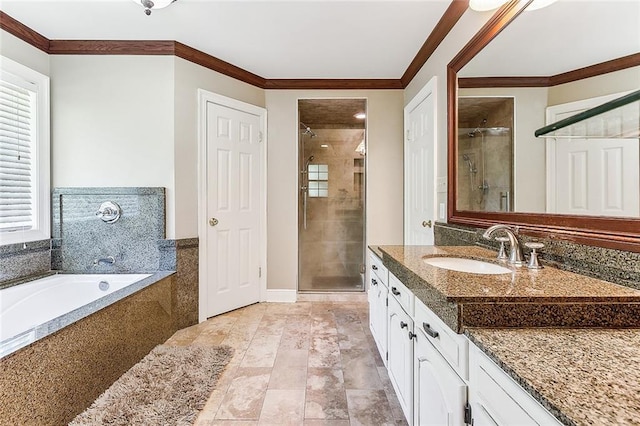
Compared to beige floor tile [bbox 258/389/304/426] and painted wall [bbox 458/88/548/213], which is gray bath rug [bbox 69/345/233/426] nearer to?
beige floor tile [bbox 258/389/304/426]

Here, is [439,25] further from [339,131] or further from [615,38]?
[339,131]

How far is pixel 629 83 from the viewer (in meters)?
0.94

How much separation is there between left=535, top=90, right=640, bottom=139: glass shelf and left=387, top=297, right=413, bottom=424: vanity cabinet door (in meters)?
0.97

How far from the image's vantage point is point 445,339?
0.95 metres

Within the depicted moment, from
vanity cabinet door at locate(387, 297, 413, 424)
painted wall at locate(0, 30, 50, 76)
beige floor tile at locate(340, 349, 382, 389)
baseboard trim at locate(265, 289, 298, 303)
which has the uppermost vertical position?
painted wall at locate(0, 30, 50, 76)

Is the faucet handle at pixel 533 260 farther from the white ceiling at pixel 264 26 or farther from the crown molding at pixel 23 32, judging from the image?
the crown molding at pixel 23 32

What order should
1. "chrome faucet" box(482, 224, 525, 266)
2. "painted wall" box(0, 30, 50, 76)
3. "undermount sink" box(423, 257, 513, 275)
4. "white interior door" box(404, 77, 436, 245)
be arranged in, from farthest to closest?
"white interior door" box(404, 77, 436, 245), "painted wall" box(0, 30, 50, 76), "undermount sink" box(423, 257, 513, 275), "chrome faucet" box(482, 224, 525, 266)

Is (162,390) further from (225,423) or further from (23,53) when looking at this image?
(23,53)

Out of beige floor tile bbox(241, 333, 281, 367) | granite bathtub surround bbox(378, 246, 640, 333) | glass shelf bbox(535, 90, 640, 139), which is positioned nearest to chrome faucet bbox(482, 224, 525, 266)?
granite bathtub surround bbox(378, 246, 640, 333)

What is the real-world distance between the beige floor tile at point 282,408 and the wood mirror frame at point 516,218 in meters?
1.46

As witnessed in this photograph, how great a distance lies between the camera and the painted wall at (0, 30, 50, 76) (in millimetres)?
2178

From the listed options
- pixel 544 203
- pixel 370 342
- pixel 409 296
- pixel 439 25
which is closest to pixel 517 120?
pixel 544 203

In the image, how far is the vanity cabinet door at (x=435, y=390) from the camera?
34.3 inches

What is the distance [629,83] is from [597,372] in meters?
0.92
